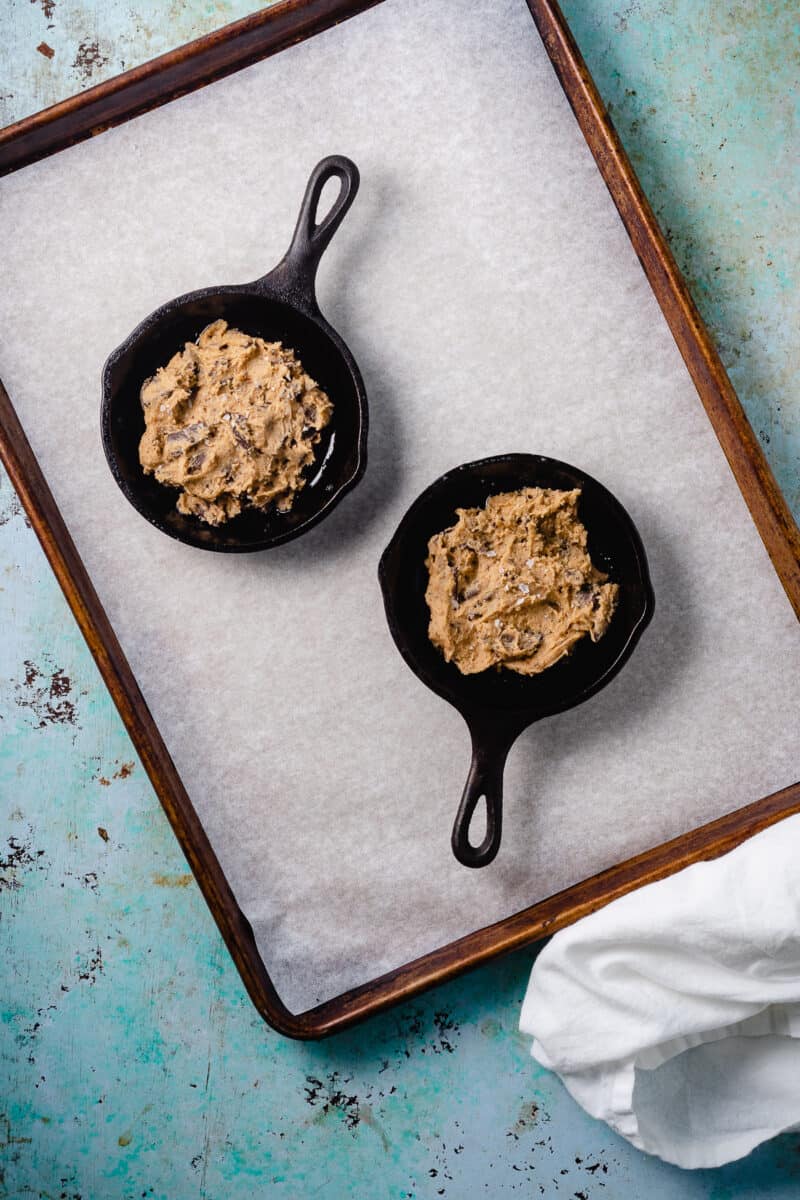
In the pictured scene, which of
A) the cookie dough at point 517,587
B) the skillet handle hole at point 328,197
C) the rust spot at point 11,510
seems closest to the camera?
the cookie dough at point 517,587

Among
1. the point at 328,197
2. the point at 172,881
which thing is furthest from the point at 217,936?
the point at 328,197

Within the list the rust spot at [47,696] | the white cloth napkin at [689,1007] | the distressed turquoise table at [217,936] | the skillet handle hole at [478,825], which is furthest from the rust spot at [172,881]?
the white cloth napkin at [689,1007]

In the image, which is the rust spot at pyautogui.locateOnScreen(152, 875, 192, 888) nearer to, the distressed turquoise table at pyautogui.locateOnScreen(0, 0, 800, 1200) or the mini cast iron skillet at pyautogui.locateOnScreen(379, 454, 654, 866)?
the distressed turquoise table at pyautogui.locateOnScreen(0, 0, 800, 1200)

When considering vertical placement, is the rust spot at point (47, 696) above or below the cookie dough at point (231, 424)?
below

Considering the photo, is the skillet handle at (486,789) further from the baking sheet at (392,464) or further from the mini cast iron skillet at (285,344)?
the mini cast iron skillet at (285,344)

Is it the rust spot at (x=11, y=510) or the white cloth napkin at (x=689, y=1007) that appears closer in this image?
the white cloth napkin at (x=689, y=1007)
